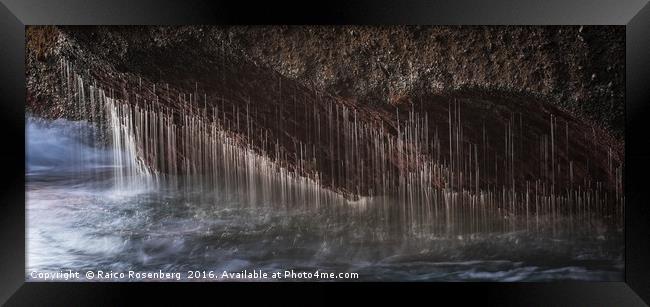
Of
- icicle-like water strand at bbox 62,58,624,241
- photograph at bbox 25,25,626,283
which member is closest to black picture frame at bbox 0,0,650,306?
photograph at bbox 25,25,626,283

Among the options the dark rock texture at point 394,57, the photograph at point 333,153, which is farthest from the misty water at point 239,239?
the dark rock texture at point 394,57

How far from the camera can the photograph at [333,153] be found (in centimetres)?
254

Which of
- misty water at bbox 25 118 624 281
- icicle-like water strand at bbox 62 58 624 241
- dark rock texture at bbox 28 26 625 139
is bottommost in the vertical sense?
misty water at bbox 25 118 624 281

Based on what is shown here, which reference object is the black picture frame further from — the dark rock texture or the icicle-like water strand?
the icicle-like water strand

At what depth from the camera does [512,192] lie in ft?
8.41

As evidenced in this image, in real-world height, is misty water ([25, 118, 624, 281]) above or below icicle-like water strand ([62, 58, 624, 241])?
below

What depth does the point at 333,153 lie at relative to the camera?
256cm

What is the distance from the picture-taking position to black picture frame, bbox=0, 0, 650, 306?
2.42m

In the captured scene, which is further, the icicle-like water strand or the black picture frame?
the icicle-like water strand

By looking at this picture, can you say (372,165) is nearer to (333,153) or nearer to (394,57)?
(333,153)
